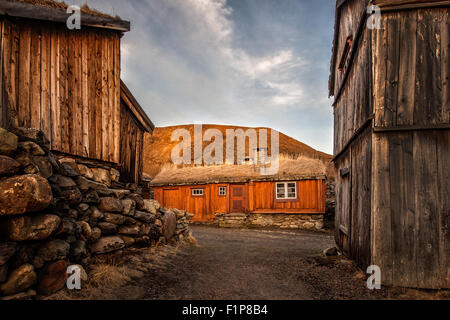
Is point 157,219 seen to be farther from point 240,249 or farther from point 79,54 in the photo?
point 79,54

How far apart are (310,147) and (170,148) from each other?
31479 millimetres

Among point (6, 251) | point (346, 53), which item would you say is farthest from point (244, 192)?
point (6, 251)

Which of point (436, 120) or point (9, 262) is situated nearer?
point (9, 262)

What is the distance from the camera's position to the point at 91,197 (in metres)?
4.98

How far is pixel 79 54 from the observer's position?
5.68m

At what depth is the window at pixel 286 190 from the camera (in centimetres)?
1619

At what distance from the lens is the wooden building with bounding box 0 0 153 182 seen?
480 cm

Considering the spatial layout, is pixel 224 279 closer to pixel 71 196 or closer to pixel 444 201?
pixel 71 196

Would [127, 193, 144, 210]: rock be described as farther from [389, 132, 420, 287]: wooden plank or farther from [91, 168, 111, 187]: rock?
[389, 132, 420, 287]: wooden plank

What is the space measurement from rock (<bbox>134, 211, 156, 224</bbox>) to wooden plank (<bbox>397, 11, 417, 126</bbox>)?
5684 millimetres

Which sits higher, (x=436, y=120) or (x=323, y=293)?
(x=436, y=120)

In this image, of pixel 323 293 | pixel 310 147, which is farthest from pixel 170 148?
pixel 323 293

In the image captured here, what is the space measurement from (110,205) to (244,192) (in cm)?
Answer: 1262
